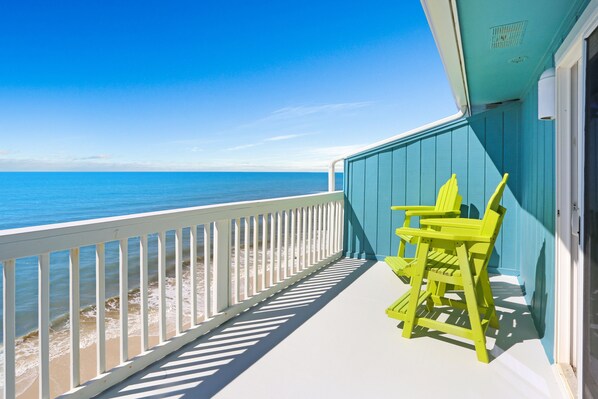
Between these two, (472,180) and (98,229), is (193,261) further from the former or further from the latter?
(472,180)

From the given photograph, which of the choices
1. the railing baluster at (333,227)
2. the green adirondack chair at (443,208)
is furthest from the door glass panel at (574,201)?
the railing baluster at (333,227)

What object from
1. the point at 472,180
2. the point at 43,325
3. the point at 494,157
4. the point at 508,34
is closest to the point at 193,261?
the point at 43,325

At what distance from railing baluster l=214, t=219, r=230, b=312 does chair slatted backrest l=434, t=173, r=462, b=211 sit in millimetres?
2290

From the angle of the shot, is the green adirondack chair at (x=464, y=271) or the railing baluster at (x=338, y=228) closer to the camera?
the green adirondack chair at (x=464, y=271)

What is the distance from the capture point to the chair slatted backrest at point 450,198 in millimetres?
3352

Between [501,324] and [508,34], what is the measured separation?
1.98 m

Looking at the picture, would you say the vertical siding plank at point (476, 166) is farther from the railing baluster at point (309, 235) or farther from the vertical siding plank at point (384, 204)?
the railing baluster at point (309, 235)

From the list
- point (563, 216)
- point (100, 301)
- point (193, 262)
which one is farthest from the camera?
point (193, 262)

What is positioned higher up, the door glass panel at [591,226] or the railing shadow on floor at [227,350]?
the door glass panel at [591,226]

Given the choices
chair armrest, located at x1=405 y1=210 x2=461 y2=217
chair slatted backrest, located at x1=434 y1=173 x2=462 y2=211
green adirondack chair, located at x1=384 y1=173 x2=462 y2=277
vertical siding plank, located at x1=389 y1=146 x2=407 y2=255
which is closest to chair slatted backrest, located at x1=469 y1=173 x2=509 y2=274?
green adirondack chair, located at x1=384 y1=173 x2=462 y2=277

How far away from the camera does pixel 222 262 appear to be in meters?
2.50

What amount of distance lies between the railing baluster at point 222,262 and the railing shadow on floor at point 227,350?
0.60 ft

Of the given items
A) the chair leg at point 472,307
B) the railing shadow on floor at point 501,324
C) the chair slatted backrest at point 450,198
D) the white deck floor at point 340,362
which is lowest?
the white deck floor at point 340,362

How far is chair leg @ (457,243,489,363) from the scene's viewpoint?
189 centimetres
